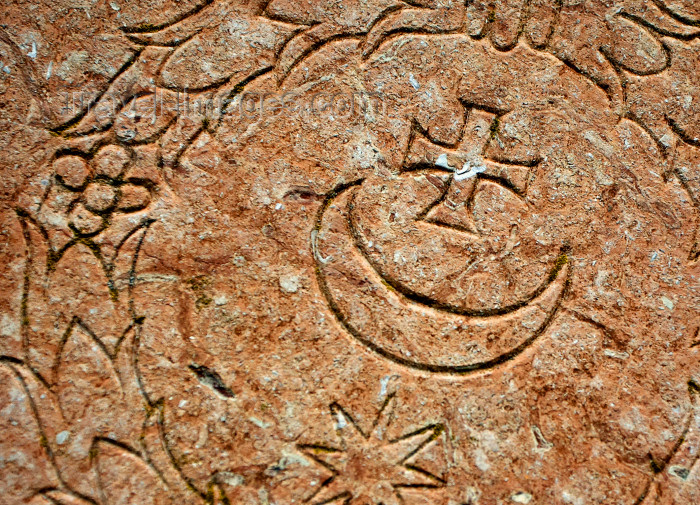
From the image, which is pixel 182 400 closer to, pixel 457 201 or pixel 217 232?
pixel 217 232

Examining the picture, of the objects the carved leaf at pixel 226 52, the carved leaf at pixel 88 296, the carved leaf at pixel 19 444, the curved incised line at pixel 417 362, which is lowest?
the carved leaf at pixel 19 444

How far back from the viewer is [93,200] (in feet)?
5.53

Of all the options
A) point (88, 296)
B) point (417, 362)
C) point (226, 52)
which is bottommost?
point (88, 296)

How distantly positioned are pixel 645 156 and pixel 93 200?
174cm

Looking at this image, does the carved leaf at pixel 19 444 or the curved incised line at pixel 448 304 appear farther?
the curved incised line at pixel 448 304

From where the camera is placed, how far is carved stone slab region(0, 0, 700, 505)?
5.28 feet

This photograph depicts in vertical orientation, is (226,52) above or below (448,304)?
above

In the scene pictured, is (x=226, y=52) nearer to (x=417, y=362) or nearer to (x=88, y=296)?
(x=88, y=296)

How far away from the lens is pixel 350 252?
172 centimetres

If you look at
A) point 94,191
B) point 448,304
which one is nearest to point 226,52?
point 94,191

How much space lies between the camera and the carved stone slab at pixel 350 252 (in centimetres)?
161

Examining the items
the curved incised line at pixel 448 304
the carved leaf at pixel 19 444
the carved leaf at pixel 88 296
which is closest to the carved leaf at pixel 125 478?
the carved leaf at pixel 19 444

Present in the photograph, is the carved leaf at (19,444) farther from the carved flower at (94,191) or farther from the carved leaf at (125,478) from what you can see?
the carved flower at (94,191)

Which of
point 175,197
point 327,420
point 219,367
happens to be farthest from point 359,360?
point 175,197
